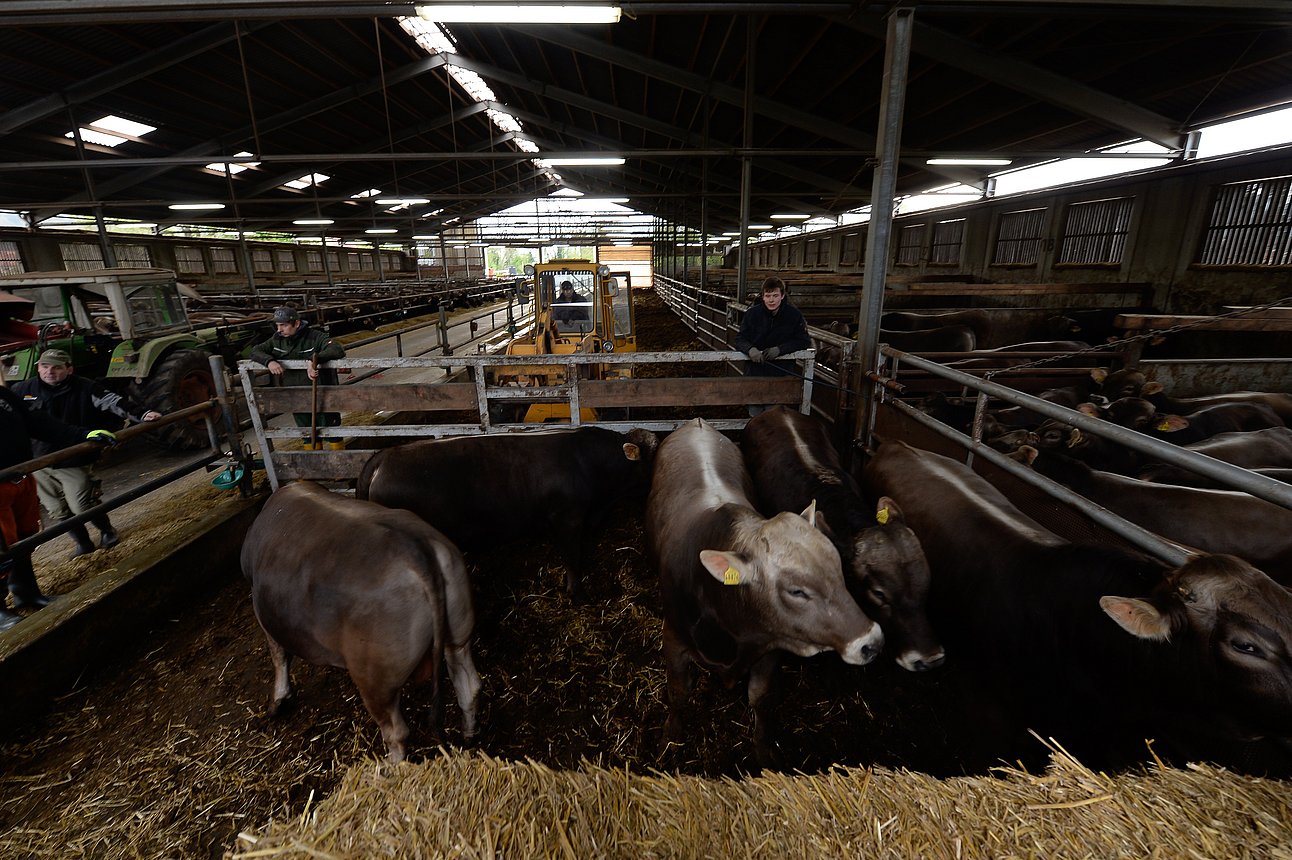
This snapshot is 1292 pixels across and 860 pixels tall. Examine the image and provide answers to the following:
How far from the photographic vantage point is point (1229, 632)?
179 cm

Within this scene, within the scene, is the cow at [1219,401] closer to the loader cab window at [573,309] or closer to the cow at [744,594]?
the cow at [744,594]

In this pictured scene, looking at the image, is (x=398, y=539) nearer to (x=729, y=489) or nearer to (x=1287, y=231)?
A: (x=729, y=489)

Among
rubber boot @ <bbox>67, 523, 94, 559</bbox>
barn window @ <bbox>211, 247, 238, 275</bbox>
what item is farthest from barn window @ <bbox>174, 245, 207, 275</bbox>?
rubber boot @ <bbox>67, 523, 94, 559</bbox>

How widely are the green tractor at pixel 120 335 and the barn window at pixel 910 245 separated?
2192 centimetres

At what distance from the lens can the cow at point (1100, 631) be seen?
178 cm

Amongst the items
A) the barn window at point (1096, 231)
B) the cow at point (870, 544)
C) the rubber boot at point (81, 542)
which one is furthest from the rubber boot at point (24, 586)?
the barn window at point (1096, 231)

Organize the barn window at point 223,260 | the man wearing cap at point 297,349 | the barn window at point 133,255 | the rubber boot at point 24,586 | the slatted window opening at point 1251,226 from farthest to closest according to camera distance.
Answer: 1. the barn window at point 223,260
2. the barn window at point 133,255
3. the slatted window opening at point 1251,226
4. the man wearing cap at point 297,349
5. the rubber boot at point 24,586

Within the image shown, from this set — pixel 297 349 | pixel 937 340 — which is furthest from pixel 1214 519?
pixel 297 349

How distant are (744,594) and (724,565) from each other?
24 cm

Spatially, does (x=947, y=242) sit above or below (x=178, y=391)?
above

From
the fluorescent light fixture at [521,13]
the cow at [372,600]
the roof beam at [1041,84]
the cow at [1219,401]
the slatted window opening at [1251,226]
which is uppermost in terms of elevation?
the roof beam at [1041,84]

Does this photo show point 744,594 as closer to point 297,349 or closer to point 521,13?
point 297,349

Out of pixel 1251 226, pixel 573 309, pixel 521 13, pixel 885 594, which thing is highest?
pixel 521 13

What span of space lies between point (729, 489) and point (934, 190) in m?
19.2
